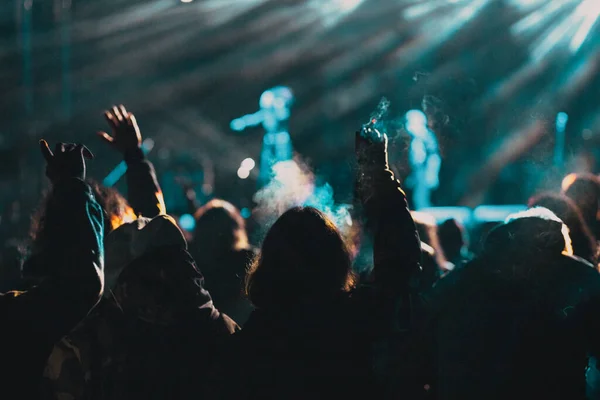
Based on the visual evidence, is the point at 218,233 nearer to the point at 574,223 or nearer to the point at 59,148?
the point at 59,148

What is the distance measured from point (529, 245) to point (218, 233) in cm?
141

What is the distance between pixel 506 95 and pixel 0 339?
909cm

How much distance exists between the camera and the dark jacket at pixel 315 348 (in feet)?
4.99

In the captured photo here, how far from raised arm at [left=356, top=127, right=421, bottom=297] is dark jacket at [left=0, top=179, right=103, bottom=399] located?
773 millimetres

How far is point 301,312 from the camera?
154cm

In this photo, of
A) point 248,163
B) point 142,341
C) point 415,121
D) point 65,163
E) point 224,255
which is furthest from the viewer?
point 248,163

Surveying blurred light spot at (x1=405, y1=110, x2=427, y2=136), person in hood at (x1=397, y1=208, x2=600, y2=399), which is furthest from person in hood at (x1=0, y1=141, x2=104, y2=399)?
blurred light spot at (x1=405, y1=110, x2=427, y2=136)

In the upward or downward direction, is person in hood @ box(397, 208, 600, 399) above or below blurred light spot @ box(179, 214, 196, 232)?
below

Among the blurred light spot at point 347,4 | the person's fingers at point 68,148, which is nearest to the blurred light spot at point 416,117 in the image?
the person's fingers at point 68,148

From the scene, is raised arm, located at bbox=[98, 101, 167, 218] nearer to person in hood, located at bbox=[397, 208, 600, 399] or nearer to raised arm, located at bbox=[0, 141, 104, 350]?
raised arm, located at bbox=[0, 141, 104, 350]

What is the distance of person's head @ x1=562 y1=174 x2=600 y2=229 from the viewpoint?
306 cm

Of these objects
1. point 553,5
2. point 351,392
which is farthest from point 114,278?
point 553,5

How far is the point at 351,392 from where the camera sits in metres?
1.54

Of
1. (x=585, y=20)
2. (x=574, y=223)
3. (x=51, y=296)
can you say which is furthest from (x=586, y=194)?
(x=585, y=20)
